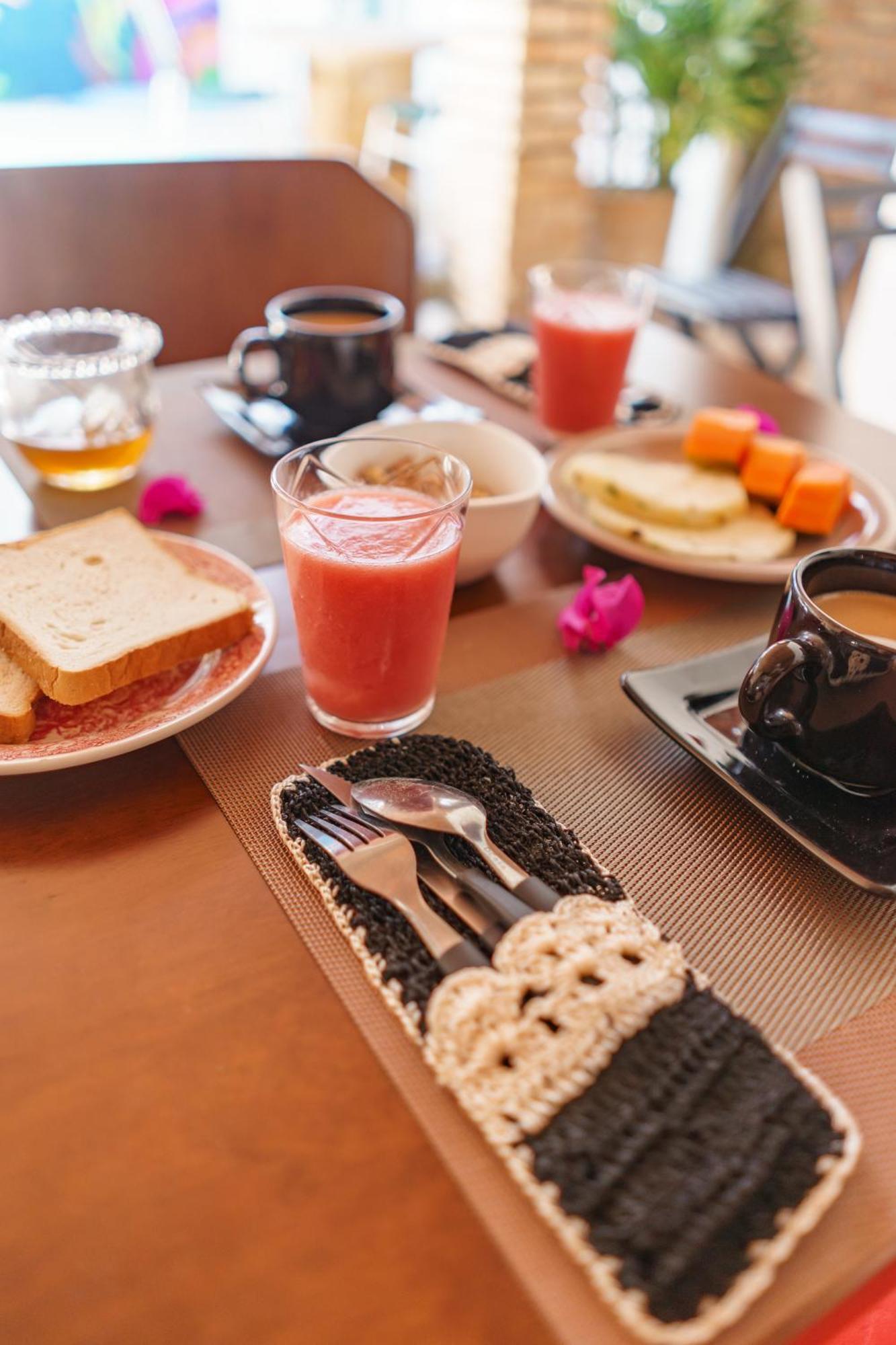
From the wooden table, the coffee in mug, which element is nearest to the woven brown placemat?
the wooden table

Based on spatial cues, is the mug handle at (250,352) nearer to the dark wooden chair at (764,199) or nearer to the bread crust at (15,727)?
the bread crust at (15,727)

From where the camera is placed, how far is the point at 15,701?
2.10 feet

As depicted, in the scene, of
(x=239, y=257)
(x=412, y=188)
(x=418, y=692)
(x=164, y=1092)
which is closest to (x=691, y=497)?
(x=418, y=692)

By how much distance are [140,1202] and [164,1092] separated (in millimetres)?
51

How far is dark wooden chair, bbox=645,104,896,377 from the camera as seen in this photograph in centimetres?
249

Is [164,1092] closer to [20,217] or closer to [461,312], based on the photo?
[20,217]

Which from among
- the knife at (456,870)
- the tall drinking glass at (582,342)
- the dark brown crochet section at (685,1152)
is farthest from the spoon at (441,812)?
the tall drinking glass at (582,342)

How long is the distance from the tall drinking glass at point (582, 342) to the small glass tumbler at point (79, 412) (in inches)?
17.5

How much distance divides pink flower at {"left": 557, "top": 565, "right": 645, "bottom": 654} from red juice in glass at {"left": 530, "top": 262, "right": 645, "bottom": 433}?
1.36 ft

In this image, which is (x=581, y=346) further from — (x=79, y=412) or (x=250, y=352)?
(x=79, y=412)

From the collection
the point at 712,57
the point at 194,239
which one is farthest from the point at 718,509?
the point at 712,57

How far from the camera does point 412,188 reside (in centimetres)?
423

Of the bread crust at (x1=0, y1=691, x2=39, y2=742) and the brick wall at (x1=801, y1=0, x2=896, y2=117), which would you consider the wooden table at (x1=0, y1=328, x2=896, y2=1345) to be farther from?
the brick wall at (x1=801, y1=0, x2=896, y2=117)

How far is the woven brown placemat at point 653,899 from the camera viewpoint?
1.31 ft
